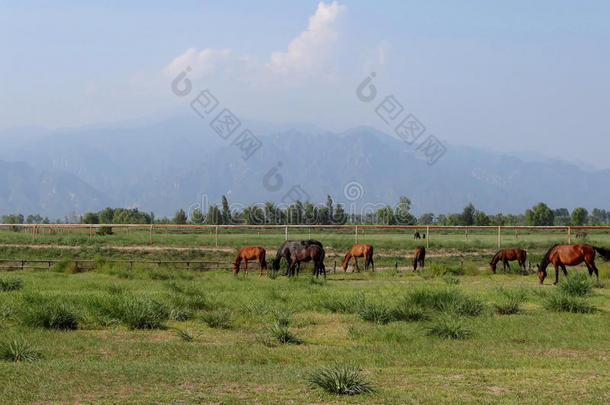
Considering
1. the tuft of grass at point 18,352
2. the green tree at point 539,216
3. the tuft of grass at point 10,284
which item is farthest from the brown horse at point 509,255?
the green tree at point 539,216

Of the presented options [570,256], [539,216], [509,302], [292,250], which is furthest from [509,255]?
[539,216]

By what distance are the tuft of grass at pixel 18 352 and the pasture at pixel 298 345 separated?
2 cm

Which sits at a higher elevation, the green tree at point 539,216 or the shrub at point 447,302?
→ the green tree at point 539,216

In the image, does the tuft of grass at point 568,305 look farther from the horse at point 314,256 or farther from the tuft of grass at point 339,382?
the horse at point 314,256

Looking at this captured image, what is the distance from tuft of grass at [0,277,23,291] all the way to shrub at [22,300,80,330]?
771cm

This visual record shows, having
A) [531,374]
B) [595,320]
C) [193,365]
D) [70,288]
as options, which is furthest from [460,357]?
[70,288]

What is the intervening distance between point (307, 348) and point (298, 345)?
0.45m

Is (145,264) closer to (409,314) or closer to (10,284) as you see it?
(10,284)

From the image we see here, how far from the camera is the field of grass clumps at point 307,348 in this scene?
806cm

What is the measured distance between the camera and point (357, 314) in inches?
590

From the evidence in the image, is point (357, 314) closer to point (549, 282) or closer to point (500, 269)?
point (549, 282)

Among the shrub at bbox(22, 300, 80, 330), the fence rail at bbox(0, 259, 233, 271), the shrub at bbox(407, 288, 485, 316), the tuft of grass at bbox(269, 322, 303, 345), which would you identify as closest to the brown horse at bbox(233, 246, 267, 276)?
the fence rail at bbox(0, 259, 233, 271)

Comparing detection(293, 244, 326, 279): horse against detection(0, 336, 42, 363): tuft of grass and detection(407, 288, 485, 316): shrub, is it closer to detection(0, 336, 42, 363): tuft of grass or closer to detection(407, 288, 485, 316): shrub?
detection(407, 288, 485, 316): shrub

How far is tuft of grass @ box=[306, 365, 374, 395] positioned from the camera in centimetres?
797
